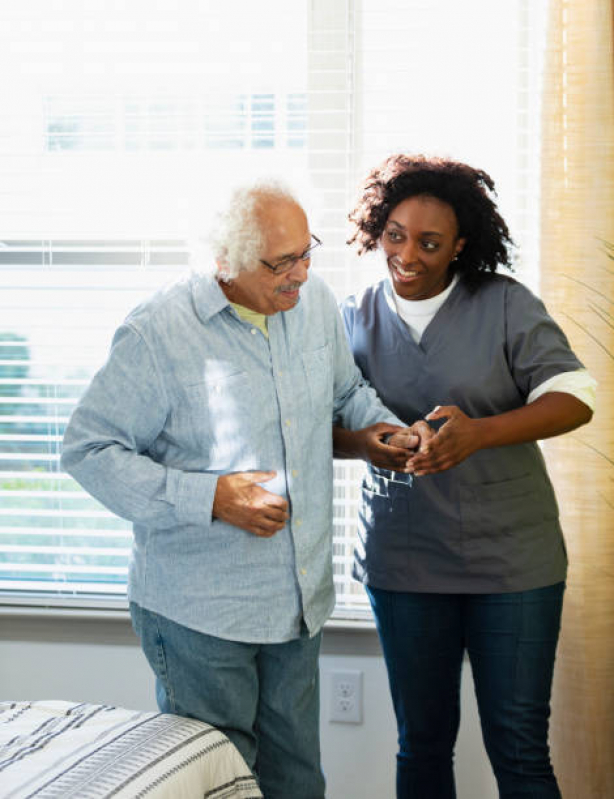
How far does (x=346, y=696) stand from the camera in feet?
7.40

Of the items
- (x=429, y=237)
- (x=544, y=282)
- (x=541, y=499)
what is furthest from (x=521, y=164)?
(x=541, y=499)

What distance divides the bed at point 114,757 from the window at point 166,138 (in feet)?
2.48

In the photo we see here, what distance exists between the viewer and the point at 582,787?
2109 mm

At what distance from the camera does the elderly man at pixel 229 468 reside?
4.88 ft

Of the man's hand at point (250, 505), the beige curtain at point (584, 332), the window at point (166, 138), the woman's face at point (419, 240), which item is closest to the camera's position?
the man's hand at point (250, 505)

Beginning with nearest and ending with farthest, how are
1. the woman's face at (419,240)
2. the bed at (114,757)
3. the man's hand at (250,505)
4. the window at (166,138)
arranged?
the bed at (114,757)
the man's hand at (250,505)
the woman's face at (419,240)
the window at (166,138)

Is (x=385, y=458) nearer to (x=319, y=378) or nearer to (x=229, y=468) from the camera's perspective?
(x=319, y=378)

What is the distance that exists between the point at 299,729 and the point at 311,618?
0.76 ft

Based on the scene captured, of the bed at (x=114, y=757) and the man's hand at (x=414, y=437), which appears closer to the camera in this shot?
the bed at (x=114, y=757)

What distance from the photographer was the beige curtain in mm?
1981

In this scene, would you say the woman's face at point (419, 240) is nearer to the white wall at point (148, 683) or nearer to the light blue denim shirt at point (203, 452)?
the light blue denim shirt at point (203, 452)

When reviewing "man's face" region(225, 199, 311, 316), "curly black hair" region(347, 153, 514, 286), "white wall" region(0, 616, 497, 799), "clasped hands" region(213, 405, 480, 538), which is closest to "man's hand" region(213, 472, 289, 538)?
"clasped hands" region(213, 405, 480, 538)

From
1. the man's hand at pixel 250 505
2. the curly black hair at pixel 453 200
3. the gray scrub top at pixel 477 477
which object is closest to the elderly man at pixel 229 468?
the man's hand at pixel 250 505

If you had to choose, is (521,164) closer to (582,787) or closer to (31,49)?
(31,49)
